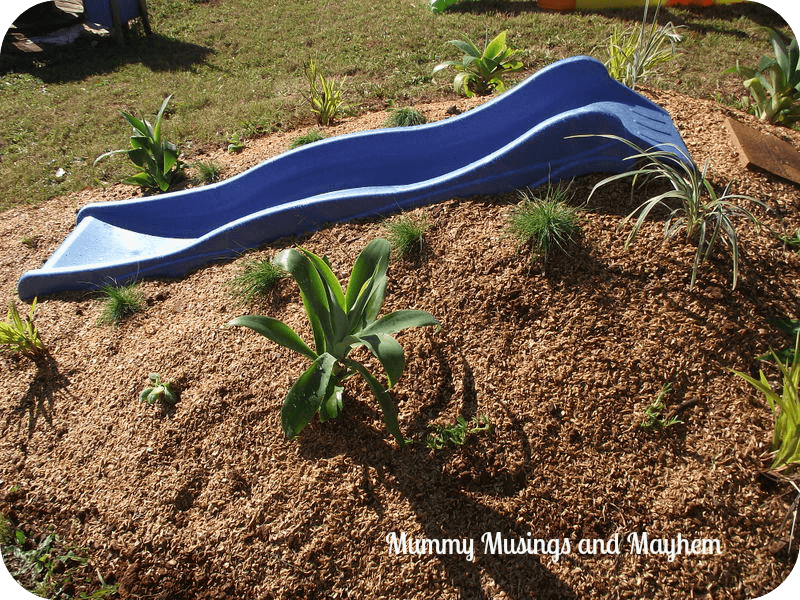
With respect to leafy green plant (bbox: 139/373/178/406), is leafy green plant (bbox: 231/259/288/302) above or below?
above

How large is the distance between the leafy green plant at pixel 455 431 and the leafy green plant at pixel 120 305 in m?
2.06

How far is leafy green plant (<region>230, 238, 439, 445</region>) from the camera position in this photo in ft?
7.41

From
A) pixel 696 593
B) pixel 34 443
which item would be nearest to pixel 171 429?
pixel 34 443

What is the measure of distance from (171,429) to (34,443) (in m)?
0.84

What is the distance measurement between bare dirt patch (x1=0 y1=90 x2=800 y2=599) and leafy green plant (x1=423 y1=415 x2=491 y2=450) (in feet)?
0.13

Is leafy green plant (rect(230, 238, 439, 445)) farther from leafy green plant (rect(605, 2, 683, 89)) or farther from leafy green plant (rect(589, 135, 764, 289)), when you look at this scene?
leafy green plant (rect(605, 2, 683, 89))

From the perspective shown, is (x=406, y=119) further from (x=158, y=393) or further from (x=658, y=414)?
(x=658, y=414)

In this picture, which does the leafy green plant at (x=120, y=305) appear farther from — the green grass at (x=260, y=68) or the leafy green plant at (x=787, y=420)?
the leafy green plant at (x=787, y=420)

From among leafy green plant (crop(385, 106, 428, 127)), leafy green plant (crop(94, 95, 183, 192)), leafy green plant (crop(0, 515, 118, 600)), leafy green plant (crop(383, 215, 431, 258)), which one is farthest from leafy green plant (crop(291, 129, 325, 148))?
leafy green plant (crop(0, 515, 118, 600))

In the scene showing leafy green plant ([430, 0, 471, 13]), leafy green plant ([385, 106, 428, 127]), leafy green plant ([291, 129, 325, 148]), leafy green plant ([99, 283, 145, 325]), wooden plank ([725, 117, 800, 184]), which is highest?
leafy green plant ([430, 0, 471, 13])

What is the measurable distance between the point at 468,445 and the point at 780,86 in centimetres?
345

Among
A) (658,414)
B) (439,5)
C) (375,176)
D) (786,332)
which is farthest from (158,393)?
(439,5)

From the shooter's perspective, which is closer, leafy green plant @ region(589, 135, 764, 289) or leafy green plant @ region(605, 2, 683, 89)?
leafy green plant @ region(589, 135, 764, 289)

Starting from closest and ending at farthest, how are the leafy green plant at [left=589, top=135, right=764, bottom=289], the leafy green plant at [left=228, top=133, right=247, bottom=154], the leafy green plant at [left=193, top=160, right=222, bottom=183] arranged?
the leafy green plant at [left=589, top=135, right=764, bottom=289], the leafy green plant at [left=193, top=160, right=222, bottom=183], the leafy green plant at [left=228, top=133, right=247, bottom=154]
